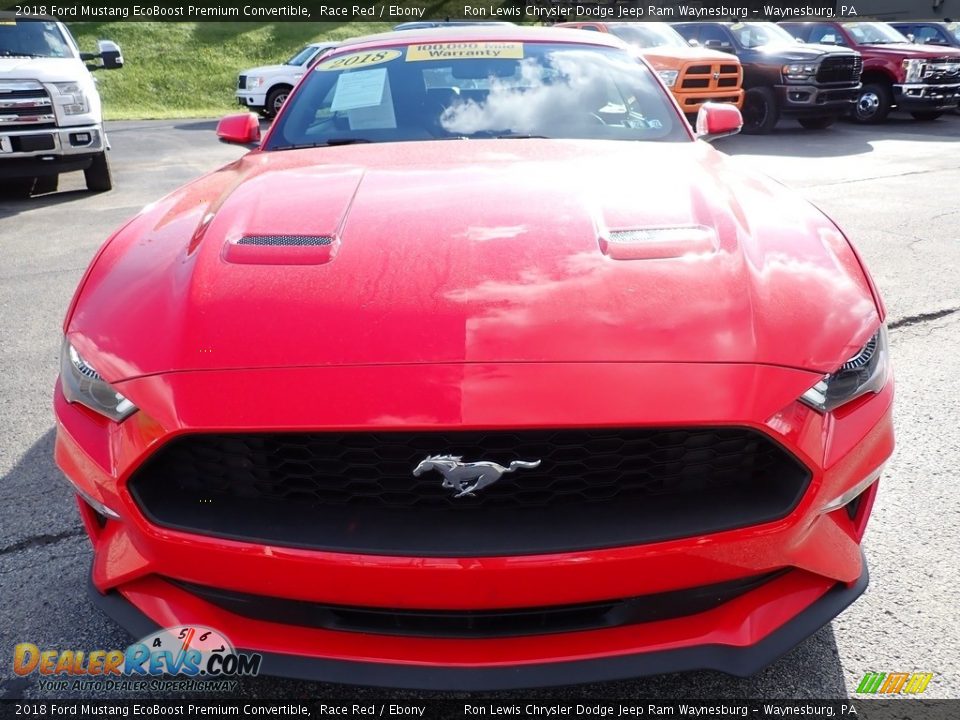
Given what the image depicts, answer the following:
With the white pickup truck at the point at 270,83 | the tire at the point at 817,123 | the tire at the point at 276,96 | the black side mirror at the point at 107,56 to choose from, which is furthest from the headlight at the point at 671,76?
the tire at the point at 276,96

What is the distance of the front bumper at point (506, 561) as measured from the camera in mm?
1460

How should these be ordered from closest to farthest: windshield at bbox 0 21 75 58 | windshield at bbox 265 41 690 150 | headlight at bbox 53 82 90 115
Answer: windshield at bbox 265 41 690 150 → headlight at bbox 53 82 90 115 → windshield at bbox 0 21 75 58

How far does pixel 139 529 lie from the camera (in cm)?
156

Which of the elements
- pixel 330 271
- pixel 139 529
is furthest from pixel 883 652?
pixel 139 529

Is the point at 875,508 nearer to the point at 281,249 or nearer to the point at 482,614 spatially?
the point at 482,614

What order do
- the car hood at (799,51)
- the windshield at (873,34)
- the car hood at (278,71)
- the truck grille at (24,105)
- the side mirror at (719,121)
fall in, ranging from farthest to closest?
the car hood at (278,71), the windshield at (873,34), the car hood at (799,51), the truck grille at (24,105), the side mirror at (719,121)

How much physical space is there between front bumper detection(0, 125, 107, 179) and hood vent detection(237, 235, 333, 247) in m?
6.46

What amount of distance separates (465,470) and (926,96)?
14.3m

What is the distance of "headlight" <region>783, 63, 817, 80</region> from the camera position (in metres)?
11.9

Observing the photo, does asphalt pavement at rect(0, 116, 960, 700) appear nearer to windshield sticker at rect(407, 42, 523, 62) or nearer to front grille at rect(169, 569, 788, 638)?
front grille at rect(169, 569, 788, 638)

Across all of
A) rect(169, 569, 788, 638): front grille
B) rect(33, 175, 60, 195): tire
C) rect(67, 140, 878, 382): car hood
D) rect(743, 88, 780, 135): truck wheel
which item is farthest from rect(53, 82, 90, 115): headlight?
rect(743, 88, 780, 135): truck wheel

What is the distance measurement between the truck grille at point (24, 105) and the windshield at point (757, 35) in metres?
10.1

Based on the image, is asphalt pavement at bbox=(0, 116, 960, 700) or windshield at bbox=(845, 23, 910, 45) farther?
windshield at bbox=(845, 23, 910, 45)

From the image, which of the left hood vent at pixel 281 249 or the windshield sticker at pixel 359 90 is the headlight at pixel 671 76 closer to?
the windshield sticker at pixel 359 90
